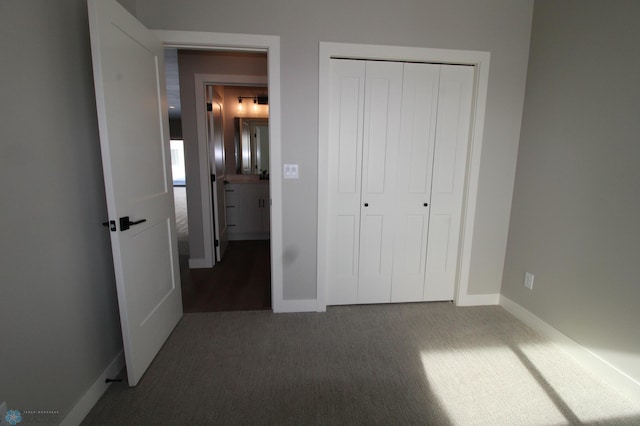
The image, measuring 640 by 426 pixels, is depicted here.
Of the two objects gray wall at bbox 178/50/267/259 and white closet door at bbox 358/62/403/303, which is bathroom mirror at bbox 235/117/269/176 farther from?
white closet door at bbox 358/62/403/303

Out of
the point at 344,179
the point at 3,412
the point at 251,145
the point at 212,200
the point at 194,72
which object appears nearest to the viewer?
the point at 3,412

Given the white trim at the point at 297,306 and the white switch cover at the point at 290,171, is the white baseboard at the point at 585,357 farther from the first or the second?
the white switch cover at the point at 290,171

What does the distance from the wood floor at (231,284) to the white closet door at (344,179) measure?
2.34ft

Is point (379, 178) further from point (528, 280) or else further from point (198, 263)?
point (198, 263)

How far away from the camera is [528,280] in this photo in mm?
2416

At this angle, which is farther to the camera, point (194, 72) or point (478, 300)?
point (194, 72)

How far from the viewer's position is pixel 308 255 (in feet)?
8.11

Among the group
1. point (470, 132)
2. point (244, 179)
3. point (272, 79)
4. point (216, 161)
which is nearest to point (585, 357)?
point (470, 132)

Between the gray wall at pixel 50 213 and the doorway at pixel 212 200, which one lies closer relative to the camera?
the gray wall at pixel 50 213

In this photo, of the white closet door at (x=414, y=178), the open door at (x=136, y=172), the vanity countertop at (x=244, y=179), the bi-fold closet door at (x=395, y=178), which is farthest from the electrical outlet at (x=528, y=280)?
the vanity countertop at (x=244, y=179)

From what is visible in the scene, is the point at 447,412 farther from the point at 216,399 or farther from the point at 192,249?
the point at 192,249

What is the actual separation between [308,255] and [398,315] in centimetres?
92

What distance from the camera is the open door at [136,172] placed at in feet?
4.85

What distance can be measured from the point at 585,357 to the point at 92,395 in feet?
9.63
